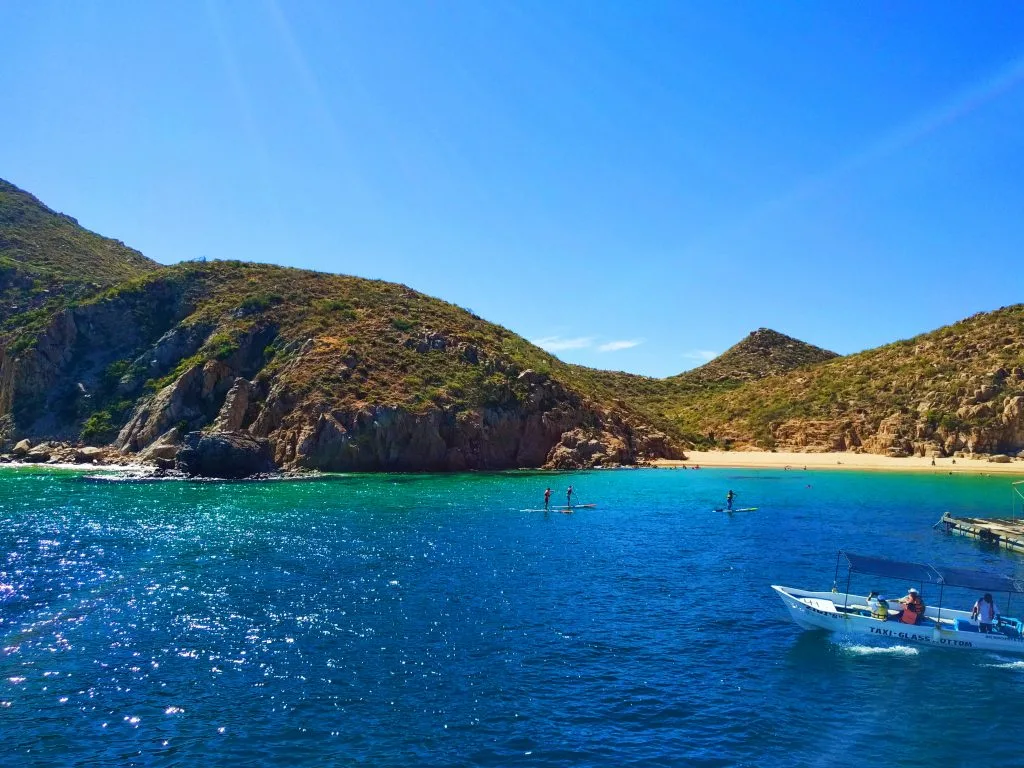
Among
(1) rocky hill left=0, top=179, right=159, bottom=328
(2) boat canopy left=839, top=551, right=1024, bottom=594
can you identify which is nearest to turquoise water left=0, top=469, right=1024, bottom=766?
(2) boat canopy left=839, top=551, right=1024, bottom=594

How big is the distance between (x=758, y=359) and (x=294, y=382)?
140 metres

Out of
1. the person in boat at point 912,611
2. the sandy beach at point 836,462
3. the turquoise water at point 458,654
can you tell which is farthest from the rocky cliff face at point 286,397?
the person in boat at point 912,611

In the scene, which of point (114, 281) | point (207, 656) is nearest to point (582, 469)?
point (207, 656)

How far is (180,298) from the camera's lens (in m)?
109

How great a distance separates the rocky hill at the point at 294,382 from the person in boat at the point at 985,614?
64893mm

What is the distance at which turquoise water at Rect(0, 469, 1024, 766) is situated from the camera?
53.6ft

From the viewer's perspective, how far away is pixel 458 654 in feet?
71.7

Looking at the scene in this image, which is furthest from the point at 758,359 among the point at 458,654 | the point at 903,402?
the point at 458,654

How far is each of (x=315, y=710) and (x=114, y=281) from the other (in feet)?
411

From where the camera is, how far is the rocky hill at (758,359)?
174125mm

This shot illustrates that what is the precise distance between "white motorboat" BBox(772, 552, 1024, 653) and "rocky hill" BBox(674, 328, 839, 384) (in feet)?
488

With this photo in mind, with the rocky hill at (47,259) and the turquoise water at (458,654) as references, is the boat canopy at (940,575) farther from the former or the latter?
the rocky hill at (47,259)

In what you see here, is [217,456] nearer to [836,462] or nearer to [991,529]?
[991,529]

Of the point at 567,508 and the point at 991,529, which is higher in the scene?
the point at 991,529
